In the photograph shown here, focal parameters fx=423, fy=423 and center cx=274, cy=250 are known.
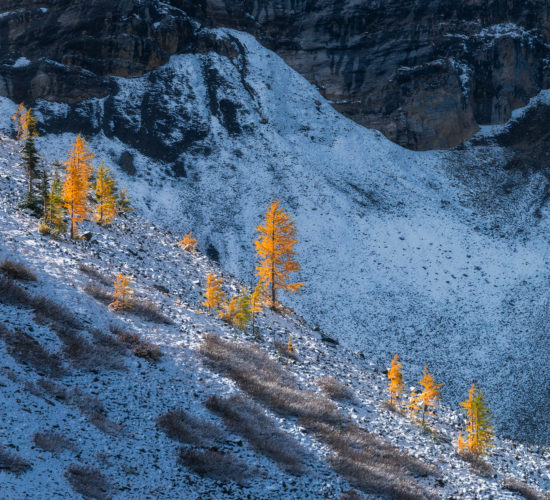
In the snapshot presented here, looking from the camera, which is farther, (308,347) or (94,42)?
(94,42)

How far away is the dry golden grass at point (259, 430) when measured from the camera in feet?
33.0

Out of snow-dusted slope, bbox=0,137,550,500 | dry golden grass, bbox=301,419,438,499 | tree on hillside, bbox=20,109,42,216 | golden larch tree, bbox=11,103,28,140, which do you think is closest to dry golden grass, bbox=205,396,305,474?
snow-dusted slope, bbox=0,137,550,500

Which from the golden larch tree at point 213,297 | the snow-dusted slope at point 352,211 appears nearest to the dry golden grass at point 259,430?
the golden larch tree at point 213,297

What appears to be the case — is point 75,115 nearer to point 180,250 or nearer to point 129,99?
point 129,99

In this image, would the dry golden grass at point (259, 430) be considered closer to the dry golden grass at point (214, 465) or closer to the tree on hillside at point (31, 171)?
the dry golden grass at point (214, 465)

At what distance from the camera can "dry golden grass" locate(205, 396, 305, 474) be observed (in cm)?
1005

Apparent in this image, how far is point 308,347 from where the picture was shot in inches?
888

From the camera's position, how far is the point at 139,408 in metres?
10.0

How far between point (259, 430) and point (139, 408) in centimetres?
308

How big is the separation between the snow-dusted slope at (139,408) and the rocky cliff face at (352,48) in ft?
193

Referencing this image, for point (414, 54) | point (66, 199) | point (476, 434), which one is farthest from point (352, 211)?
point (414, 54)

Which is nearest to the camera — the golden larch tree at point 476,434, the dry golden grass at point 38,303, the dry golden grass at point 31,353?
the dry golden grass at point 31,353

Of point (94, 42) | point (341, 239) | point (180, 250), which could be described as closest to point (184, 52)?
point (94, 42)

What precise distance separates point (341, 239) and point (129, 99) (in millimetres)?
41210
